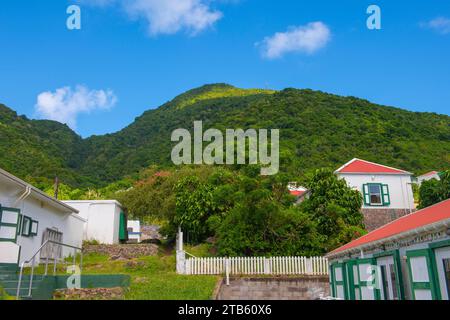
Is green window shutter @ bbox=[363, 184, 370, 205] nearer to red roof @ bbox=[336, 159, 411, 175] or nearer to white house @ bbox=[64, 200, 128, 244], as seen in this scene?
red roof @ bbox=[336, 159, 411, 175]

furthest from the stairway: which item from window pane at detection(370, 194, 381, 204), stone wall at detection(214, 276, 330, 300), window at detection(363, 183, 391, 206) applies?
window pane at detection(370, 194, 381, 204)

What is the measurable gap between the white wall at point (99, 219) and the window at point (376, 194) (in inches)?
619

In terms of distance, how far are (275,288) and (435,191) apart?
13501 millimetres

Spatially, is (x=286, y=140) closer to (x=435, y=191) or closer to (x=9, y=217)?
(x=435, y=191)

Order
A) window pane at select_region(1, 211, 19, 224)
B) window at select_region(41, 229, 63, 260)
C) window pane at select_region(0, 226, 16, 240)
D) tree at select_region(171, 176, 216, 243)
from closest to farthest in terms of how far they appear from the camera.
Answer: window pane at select_region(0, 226, 16, 240), window pane at select_region(1, 211, 19, 224), window at select_region(41, 229, 63, 260), tree at select_region(171, 176, 216, 243)

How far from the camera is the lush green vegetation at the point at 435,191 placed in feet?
77.9

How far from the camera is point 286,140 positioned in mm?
45500

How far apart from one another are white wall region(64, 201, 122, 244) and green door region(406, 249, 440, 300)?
19136 millimetres

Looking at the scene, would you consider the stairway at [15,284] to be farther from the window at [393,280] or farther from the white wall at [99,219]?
the white wall at [99,219]

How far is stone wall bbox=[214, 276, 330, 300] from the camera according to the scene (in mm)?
15812
